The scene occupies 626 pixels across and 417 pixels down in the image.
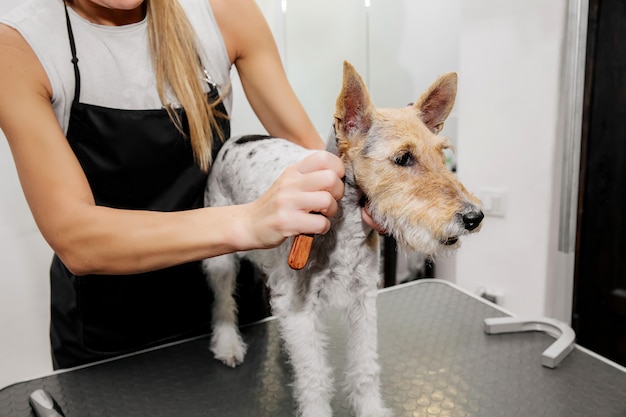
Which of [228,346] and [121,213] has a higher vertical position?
[121,213]

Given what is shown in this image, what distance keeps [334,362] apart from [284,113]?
73 centimetres

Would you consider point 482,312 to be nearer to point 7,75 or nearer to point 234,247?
point 234,247

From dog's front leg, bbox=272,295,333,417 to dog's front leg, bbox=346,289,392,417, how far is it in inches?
2.9

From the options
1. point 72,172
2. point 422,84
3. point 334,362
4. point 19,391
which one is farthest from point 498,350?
point 19,391

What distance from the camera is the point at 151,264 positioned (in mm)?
923

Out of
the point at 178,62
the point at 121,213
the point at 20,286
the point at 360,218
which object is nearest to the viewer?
the point at 121,213

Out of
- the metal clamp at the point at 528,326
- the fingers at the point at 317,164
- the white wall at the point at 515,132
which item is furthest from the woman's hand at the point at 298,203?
the white wall at the point at 515,132

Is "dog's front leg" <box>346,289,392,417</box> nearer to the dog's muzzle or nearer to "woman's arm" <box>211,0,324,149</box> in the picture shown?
the dog's muzzle

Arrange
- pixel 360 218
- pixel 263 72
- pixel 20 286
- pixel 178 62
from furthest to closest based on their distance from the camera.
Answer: pixel 20 286, pixel 263 72, pixel 178 62, pixel 360 218

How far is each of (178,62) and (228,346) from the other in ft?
2.64

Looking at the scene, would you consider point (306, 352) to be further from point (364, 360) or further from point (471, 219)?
point (471, 219)

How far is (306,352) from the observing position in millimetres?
1102

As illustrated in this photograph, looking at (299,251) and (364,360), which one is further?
(364,360)

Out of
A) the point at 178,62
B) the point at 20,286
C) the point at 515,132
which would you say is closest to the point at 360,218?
the point at 178,62
